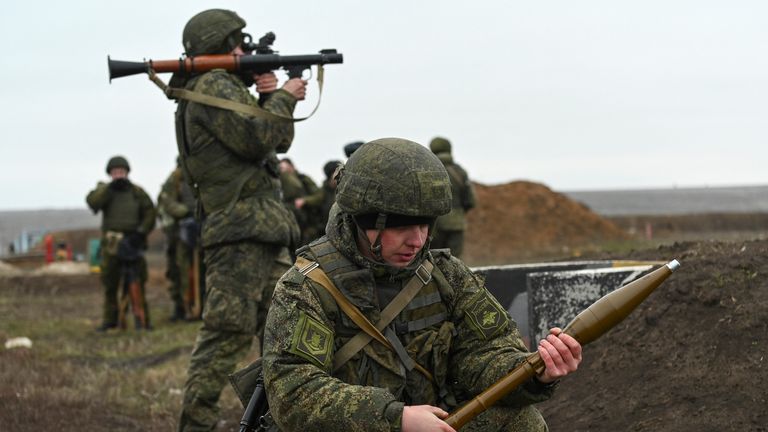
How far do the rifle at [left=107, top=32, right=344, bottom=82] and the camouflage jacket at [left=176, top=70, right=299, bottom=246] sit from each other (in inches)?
2.9

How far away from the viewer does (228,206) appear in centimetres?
621

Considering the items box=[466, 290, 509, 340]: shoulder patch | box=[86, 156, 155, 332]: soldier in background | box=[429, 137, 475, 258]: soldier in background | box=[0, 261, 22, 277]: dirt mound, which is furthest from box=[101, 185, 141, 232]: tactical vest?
box=[466, 290, 509, 340]: shoulder patch

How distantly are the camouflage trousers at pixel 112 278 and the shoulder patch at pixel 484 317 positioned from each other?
10434 mm

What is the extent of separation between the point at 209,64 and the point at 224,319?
1434 millimetres

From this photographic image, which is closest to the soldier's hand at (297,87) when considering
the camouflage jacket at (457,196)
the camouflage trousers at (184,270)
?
the camouflage jacket at (457,196)

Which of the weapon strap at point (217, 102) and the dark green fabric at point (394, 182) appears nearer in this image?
the dark green fabric at point (394, 182)

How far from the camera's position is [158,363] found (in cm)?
1048

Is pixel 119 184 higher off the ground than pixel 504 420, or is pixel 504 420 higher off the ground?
pixel 119 184

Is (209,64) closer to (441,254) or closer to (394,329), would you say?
(441,254)

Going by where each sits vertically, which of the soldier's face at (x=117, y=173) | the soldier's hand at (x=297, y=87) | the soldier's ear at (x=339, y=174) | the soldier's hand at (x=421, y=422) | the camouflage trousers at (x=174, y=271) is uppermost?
the soldier's hand at (x=297, y=87)

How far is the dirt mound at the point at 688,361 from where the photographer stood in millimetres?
5344

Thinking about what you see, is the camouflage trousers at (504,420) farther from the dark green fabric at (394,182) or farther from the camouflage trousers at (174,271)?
the camouflage trousers at (174,271)

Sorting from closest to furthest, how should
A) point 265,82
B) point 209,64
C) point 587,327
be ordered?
point 587,327 → point 209,64 → point 265,82

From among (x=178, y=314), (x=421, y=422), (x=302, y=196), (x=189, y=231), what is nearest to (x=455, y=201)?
(x=302, y=196)
